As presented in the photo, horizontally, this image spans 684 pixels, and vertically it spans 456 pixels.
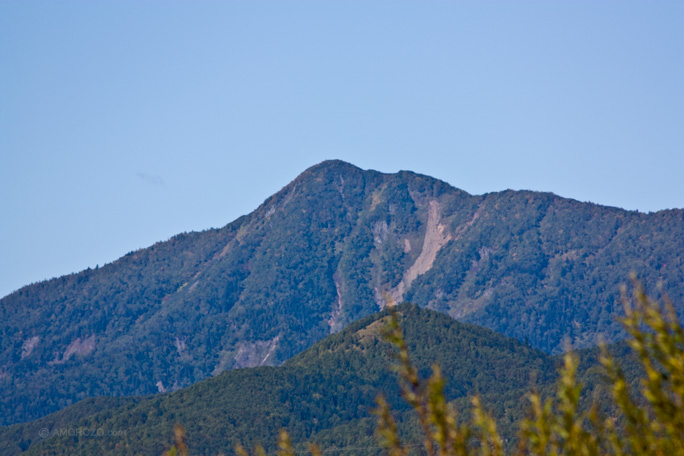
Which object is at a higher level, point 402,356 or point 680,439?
point 402,356

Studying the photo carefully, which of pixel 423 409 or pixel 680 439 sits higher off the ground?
pixel 423 409

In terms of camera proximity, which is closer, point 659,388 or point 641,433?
point 659,388

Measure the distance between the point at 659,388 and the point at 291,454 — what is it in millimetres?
9711

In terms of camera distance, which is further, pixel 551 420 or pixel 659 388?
pixel 551 420

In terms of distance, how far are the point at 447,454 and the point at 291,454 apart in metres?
4.73

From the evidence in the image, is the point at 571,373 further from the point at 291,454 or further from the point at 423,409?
the point at 291,454

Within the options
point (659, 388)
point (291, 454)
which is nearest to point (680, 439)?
point (659, 388)

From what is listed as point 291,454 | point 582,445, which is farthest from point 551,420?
point 291,454

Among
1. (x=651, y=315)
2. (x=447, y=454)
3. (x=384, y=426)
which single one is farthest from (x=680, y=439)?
(x=384, y=426)

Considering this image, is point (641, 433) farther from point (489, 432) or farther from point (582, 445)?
point (489, 432)

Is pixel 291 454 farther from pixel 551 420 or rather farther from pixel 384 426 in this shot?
pixel 551 420

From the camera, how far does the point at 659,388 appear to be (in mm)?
26906

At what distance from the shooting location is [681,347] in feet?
96.9

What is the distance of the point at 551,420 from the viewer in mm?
29562
